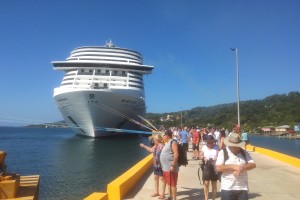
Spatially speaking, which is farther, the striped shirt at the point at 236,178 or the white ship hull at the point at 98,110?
the white ship hull at the point at 98,110

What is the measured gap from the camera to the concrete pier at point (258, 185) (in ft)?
24.7

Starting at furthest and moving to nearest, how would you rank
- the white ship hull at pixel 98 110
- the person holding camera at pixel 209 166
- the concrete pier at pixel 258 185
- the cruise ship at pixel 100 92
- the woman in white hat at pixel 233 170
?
1. the cruise ship at pixel 100 92
2. the white ship hull at pixel 98 110
3. the concrete pier at pixel 258 185
4. the person holding camera at pixel 209 166
5. the woman in white hat at pixel 233 170

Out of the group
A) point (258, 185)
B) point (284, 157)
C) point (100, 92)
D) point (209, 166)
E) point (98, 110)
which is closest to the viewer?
point (209, 166)

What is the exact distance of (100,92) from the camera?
129ft

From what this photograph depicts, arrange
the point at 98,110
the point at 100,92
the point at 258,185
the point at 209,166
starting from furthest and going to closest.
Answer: the point at 98,110, the point at 100,92, the point at 258,185, the point at 209,166

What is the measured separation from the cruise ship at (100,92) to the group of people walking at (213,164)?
3201 cm

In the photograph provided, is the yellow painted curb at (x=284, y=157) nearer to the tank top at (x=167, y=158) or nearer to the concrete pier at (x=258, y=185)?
the concrete pier at (x=258, y=185)

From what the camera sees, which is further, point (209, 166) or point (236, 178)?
point (209, 166)

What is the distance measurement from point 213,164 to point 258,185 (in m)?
2.72

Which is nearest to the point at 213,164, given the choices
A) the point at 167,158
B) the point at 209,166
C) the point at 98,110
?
the point at 209,166

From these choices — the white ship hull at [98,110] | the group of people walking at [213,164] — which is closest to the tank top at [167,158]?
the group of people walking at [213,164]

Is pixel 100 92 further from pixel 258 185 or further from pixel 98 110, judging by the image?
pixel 258 185

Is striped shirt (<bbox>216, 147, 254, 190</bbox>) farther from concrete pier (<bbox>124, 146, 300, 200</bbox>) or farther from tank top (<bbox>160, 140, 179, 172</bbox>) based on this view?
concrete pier (<bbox>124, 146, 300, 200</bbox>)

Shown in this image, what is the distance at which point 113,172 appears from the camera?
61.5 ft
